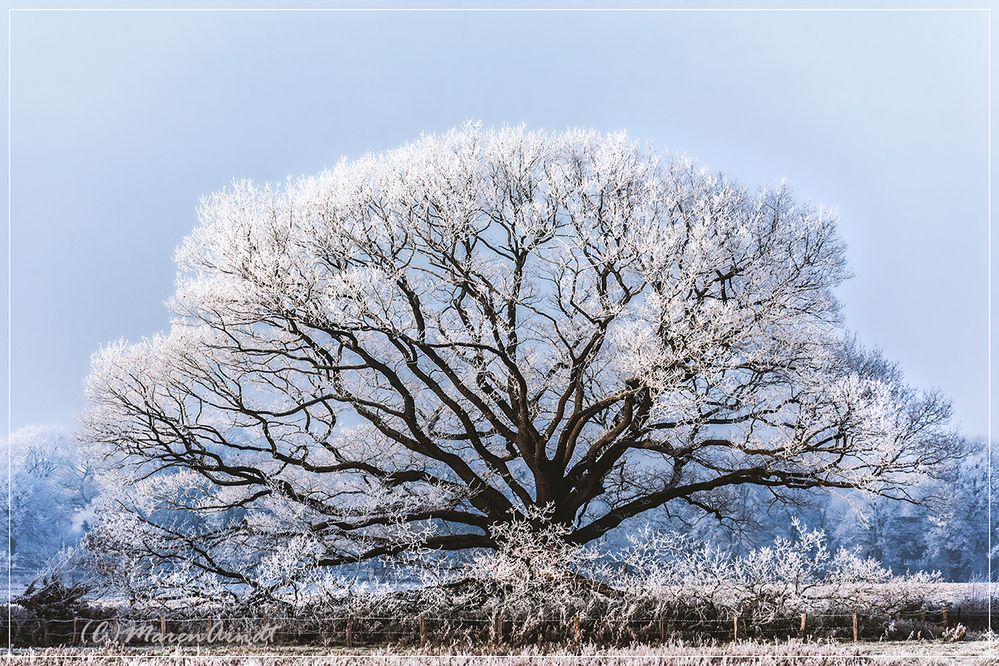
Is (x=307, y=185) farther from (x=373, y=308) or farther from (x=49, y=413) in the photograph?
(x=49, y=413)

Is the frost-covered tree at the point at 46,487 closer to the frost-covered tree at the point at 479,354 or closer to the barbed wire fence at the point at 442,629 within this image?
the frost-covered tree at the point at 479,354

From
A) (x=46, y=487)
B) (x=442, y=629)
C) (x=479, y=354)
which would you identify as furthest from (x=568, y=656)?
(x=46, y=487)

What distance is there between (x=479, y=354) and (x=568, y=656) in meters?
3.83

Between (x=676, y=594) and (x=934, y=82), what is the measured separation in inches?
267

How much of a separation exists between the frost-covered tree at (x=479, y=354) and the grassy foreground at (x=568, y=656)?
1929mm

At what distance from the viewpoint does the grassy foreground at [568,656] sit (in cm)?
754

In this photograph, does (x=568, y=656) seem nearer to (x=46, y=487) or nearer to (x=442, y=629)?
(x=442, y=629)

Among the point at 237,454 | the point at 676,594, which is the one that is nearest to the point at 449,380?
the point at 237,454

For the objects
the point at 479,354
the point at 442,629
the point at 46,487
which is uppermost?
the point at 479,354

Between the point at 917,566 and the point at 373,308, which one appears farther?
the point at 917,566

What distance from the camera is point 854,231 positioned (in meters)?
11.2

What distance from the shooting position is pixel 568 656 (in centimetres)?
775

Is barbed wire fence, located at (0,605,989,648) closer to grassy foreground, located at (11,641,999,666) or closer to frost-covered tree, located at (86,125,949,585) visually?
grassy foreground, located at (11,641,999,666)

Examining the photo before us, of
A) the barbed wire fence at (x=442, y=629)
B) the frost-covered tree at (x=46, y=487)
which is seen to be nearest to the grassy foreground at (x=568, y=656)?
the barbed wire fence at (x=442, y=629)
